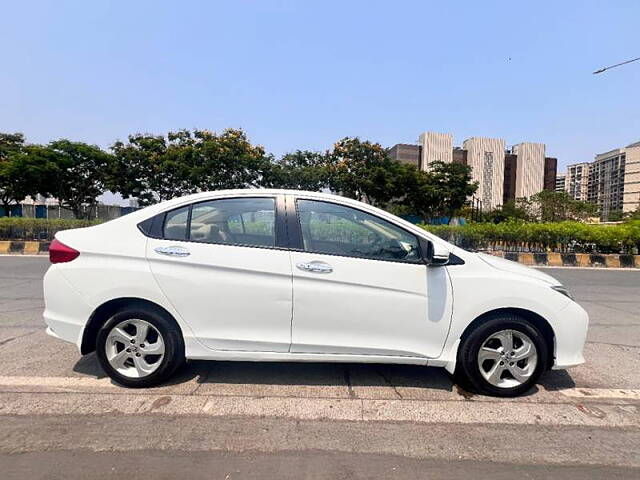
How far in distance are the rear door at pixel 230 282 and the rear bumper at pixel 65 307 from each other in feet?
2.35

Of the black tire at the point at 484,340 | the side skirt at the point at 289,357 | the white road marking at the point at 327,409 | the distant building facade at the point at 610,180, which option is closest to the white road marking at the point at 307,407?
the white road marking at the point at 327,409

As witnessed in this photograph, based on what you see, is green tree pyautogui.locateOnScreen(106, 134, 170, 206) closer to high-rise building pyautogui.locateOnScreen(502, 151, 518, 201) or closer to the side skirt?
the side skirt

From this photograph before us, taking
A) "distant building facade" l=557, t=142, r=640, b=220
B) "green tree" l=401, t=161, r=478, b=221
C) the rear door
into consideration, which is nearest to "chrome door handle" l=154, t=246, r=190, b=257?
the rear door

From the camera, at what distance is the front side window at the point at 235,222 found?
321 centimetres

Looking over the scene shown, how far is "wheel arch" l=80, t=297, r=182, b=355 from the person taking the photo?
317 centimetres

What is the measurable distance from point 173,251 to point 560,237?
14.0 m

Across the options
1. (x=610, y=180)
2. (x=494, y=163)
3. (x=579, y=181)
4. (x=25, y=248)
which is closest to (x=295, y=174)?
(x=25, y=248)

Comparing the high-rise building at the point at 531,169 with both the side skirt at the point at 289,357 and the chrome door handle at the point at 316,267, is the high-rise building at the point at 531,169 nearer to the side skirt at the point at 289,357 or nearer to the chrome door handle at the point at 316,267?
the side skirt at the point at 289,357

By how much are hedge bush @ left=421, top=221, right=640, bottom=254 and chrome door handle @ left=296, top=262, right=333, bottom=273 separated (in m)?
10.7

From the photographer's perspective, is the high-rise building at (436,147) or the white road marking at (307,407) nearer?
the white road marking at (307,407)

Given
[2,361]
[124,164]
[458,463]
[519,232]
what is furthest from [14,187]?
[458,463]

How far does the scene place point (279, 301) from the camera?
10.0 ft

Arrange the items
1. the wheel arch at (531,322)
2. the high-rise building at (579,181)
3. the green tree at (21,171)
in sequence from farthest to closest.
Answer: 1. the high-rise building at (579,181)
2. the green tree at (21,171)
3. the wheel arch at (531,322)

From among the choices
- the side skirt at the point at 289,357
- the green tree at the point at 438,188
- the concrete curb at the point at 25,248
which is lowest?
the side skirt at the point at 289,357
